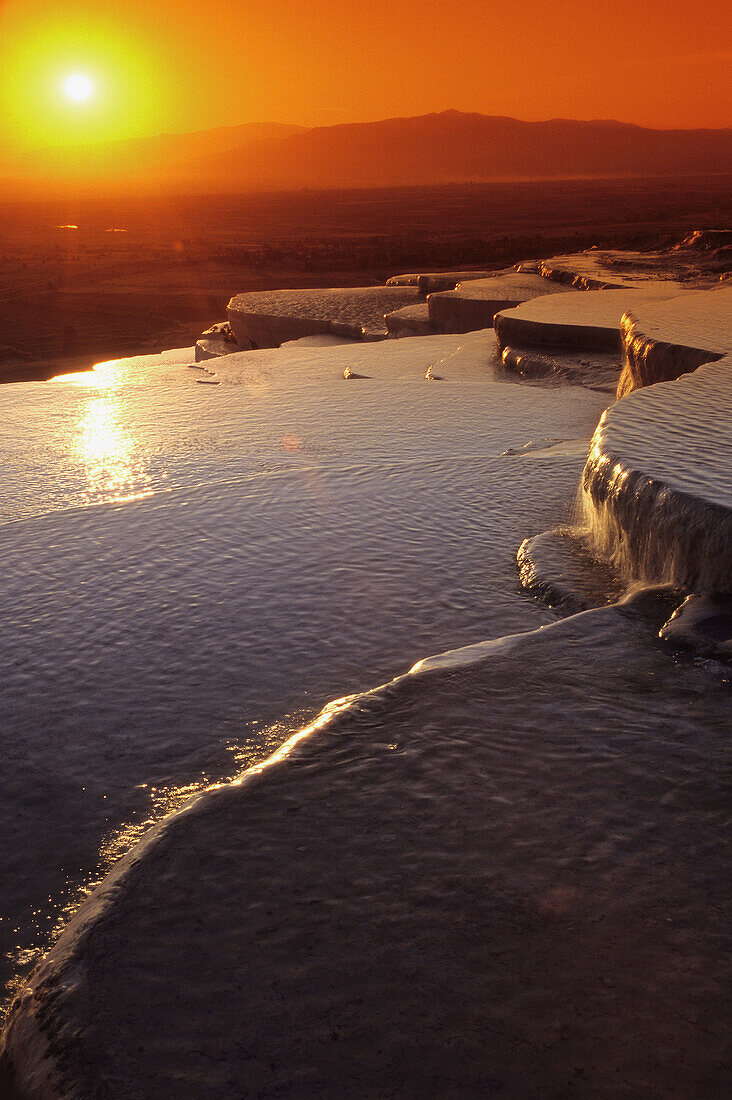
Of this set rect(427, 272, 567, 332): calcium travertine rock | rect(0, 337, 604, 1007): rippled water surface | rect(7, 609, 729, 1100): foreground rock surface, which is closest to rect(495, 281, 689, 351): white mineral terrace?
rect(0, 337, 604, 1007): rippled water surface

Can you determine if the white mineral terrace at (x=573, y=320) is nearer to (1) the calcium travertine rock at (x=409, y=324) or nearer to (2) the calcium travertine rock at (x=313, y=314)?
(1) the calcium travertine rock at (x=409, y=324)

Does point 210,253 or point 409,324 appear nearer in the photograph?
point 409,324

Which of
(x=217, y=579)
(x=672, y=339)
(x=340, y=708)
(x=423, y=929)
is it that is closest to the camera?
(x=423, y=929)

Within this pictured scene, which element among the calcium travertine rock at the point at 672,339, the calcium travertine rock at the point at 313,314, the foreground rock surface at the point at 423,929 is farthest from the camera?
the calcium travertine rock at the point at 313,314

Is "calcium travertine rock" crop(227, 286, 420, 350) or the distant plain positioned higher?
the distant plain

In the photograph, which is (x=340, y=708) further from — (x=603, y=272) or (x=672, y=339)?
(x=603, y=272)

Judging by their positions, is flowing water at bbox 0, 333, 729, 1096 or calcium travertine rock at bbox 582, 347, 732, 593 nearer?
flowing water at bbox 0, 333, 729, 1096

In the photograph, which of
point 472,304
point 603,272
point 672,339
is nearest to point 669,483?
point 672,339

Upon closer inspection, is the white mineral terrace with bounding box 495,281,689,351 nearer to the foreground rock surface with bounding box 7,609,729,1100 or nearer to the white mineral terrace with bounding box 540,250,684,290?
the white mineral terrace with bounding box 540,250,684,290

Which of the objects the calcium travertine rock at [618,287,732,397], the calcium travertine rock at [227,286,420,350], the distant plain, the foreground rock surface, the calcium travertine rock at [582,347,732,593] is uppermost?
the distant plain

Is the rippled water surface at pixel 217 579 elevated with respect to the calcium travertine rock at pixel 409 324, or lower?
lower

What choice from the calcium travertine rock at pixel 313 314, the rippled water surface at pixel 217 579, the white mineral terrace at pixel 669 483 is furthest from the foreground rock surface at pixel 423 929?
the calcium travertine rock at pixel 313 314
